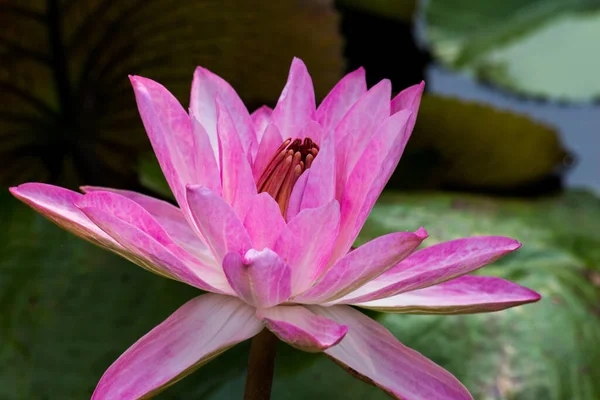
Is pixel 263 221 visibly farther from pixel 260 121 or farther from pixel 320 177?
pixel 260 121

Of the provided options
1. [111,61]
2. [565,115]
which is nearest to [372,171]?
[111,61]

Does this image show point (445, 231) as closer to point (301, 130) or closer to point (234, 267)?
point (301, 130)

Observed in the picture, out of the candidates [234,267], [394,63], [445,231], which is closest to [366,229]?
[445,231]

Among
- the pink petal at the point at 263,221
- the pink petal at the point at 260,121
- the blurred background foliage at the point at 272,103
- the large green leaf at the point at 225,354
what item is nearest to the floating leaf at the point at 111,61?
the blurred background foliage at the point at 272,103

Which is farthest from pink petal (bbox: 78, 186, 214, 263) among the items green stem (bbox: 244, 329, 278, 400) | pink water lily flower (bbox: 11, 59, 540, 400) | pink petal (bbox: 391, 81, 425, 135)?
pink petal (bbox: 391, 81, 425, 135)

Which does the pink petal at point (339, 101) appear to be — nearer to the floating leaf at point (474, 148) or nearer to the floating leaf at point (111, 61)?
the floating leaf at point (111, 61)

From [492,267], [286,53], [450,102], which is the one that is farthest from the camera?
[450,102]
